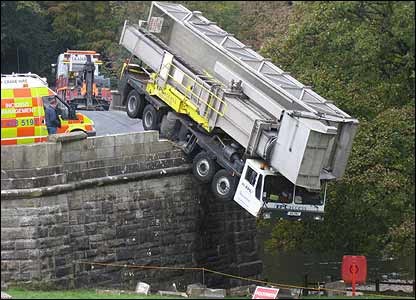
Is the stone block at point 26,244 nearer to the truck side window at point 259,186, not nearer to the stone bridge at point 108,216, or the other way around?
the stone bridge at point 108,216

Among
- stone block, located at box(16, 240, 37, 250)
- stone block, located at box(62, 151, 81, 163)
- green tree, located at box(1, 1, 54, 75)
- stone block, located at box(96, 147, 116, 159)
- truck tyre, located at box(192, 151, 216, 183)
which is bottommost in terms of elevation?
green tree, located at box(1, 1, 54, 75)

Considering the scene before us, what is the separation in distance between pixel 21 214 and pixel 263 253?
1701 centimetres

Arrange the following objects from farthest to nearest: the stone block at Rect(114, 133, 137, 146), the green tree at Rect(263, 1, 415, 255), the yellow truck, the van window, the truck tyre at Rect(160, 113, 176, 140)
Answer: the green tree at Rect(263, 1, 415, 255)
the truck tyre at Rect(160, 113, 176, 140)
the van window
the stone block at Rect(114, 133, 137, 146)
the yellow truck

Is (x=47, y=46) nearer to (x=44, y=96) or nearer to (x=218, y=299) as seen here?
(x=44, y=96)

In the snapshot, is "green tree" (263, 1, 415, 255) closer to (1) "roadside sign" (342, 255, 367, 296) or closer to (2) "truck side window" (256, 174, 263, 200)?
(2) "truck side window" (256, 174, 263, 200)

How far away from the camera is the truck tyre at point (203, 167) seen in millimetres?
23953

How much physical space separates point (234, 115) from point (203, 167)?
1.88 m

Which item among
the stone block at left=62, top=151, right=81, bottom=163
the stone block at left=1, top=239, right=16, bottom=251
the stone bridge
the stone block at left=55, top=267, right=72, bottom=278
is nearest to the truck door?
the stone bridge

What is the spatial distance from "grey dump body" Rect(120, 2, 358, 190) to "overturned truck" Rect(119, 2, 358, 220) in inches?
0.9

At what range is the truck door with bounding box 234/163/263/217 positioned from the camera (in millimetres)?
22188

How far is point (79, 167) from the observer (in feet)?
69.8

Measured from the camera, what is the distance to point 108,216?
72.0 feet

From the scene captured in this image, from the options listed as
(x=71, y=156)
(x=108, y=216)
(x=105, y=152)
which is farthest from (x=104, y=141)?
(x=108, y=216)

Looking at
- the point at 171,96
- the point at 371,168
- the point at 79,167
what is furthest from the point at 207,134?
the point at 371,168
